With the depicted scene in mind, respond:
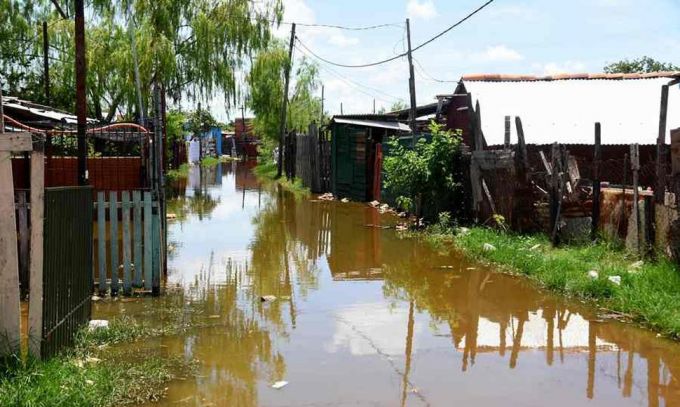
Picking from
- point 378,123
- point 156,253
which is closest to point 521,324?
point 156,253

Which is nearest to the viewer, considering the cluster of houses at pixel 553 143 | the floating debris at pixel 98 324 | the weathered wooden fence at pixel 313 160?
the floating debris at pixel 98 324

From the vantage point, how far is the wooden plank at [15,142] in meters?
4.73

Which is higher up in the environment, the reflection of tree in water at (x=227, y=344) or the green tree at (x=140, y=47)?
the green tree at (x=140, y=47)

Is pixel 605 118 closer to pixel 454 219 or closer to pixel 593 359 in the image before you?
pixel 454 219

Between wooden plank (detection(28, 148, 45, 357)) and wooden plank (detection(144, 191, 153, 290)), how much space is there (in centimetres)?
296

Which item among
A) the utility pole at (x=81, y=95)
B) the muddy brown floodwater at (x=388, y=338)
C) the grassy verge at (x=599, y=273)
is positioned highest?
the utility pole at (x=81, y=95)

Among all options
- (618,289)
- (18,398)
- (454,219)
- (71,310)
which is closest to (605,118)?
(454,219)

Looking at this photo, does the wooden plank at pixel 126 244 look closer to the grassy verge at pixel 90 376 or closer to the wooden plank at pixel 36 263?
the grassy verge at pixel 90 376

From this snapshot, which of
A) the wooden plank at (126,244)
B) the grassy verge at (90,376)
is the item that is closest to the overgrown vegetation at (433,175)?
the wooden plank at (126,244)

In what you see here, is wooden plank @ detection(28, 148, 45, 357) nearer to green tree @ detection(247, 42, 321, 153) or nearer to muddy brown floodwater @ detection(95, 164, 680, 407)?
muddy brown floodwater @ detection(95, 164, 680, 407)

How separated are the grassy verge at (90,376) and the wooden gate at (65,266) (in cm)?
16

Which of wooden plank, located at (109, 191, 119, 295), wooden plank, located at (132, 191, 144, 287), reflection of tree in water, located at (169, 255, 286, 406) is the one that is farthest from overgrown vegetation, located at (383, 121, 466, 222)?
wooden plank, located at (109, 191, 119, 295)

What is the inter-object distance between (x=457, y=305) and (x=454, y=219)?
19.2 feet

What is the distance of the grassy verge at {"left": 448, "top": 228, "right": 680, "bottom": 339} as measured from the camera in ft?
22.7
